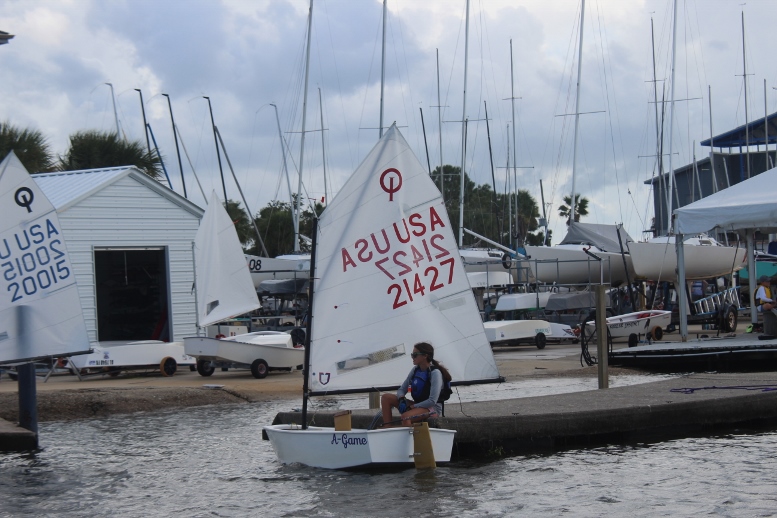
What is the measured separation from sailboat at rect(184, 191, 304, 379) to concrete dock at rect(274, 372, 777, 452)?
29.7 ft

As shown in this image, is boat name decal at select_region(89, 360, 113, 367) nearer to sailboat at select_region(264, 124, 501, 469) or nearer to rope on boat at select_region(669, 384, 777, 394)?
sailboat at select_region(264, 124, 501, 469)

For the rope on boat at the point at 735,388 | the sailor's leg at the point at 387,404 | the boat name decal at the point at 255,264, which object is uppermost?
the boat name decal at the point at 255,264

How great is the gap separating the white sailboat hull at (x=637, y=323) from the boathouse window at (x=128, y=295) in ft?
48.9

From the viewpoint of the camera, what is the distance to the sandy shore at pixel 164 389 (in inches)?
699

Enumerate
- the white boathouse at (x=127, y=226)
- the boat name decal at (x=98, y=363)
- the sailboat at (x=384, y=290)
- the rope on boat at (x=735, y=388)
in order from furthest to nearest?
the white boathouse at (x=127, y=226) < the boat name decal at (x=98, y=363) < the rope on boat at (x=735, y=388) < the sailboat at (x=384, y=290)

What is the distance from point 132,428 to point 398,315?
19.1ft

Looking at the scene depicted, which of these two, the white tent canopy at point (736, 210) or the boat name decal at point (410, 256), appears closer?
the boat name decal at point (410, 256)

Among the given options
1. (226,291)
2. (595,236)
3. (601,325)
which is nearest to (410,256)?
(601,325)

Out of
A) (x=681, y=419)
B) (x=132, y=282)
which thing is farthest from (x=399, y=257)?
(x=132, y=282)

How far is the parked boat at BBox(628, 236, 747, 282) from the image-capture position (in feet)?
107

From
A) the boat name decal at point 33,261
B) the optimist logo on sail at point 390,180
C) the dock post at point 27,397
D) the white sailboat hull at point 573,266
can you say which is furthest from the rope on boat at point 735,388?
the white sailboat hull at point 573,266

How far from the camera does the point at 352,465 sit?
1151 cm

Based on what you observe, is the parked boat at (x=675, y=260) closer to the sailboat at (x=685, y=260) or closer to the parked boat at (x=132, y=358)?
the sailboat at (x=685, y=260)

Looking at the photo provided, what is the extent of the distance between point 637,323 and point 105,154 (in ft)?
58.8
